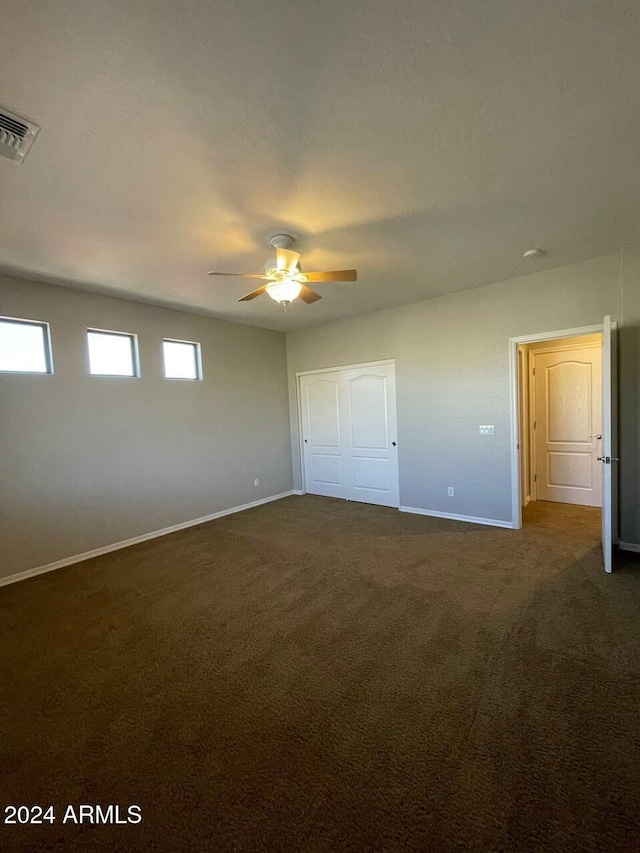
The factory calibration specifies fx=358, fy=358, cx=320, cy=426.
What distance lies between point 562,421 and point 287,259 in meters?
4.59

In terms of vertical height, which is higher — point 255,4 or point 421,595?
point 255,4

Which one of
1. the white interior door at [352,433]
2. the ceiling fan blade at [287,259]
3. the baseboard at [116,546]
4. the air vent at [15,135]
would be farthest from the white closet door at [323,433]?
the air vent at [15,135]

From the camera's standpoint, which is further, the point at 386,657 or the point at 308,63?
the point at 386,657

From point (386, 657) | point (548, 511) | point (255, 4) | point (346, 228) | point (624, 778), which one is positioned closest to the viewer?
point (255, 4)

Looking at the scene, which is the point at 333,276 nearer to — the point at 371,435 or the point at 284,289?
the point at 284,289

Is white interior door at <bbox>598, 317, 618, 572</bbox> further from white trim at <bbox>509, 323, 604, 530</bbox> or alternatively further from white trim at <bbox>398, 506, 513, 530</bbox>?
white trim at <bbox>398, 506, 513, 530</bbox>

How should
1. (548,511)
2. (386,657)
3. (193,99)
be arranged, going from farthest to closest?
1. (548,511)
2. (386,657)
3. (193,99)

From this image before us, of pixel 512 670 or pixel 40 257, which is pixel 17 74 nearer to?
pixel 40 257

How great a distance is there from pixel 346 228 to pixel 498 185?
1.01 meters

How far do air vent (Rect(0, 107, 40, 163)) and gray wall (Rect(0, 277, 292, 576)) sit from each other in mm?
2047

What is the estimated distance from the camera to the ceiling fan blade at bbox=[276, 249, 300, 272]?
243 cm

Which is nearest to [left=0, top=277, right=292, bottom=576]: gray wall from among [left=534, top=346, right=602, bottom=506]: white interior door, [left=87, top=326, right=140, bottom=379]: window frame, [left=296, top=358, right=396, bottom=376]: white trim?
[left=87, top=326, right=140, bottom=379]: window frame

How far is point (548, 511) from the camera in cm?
473

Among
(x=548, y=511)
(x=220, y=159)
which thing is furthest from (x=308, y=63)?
(x=548, y=511)
